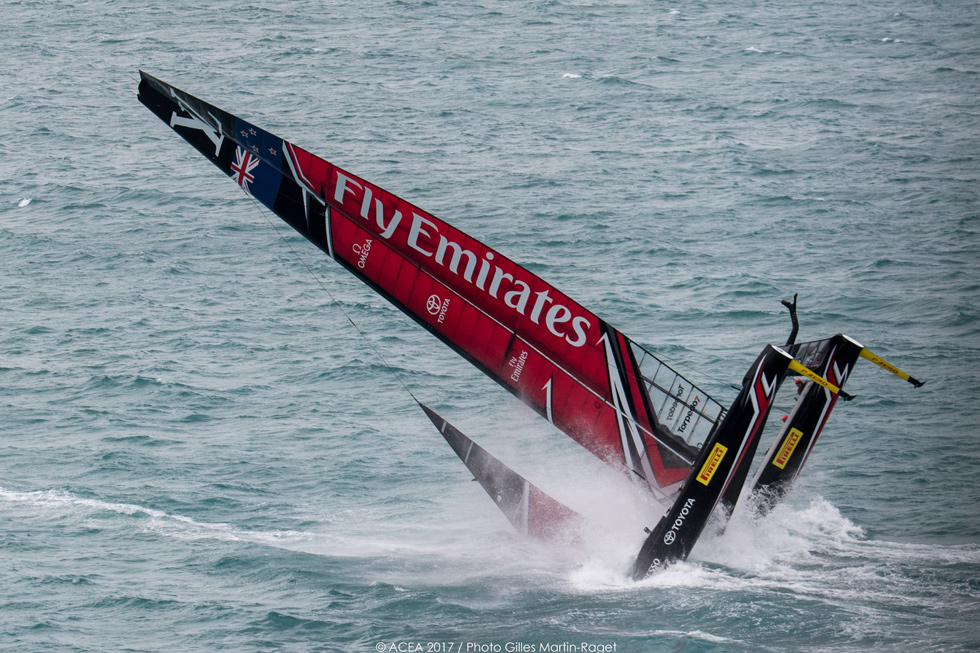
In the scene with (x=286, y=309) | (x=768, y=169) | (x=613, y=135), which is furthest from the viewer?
(x=613, y=135)

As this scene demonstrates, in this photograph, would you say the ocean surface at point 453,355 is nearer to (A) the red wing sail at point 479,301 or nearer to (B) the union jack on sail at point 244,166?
(A) the red wing sail at point 479,301

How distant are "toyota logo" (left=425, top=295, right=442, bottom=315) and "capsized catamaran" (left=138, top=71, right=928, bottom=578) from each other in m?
0.03

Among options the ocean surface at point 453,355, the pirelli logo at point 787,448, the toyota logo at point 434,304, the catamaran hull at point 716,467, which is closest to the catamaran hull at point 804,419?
the pirelli logo at point 787,448

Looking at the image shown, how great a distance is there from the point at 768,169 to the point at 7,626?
40.5 metres

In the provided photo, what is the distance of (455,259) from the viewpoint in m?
22.8

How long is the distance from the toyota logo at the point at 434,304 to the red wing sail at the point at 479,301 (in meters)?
0.02

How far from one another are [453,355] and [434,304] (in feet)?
44.4

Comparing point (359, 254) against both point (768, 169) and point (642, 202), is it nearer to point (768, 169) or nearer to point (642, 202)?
point (642, 202)

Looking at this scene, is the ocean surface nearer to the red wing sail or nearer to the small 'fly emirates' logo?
the red wing sail

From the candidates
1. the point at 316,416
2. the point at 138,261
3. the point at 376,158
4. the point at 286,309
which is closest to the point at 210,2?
the point at 376,158

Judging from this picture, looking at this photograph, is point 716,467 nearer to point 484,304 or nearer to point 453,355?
point 484,304

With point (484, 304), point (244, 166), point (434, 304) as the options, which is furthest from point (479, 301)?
point (244, 166)

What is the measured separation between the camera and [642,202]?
4831cm

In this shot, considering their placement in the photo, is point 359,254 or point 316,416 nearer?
point 359,254
